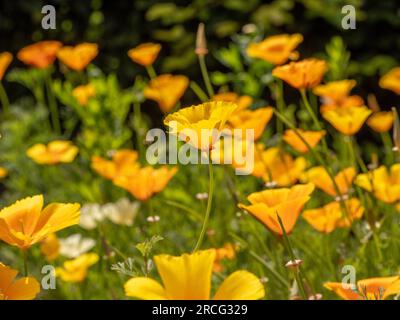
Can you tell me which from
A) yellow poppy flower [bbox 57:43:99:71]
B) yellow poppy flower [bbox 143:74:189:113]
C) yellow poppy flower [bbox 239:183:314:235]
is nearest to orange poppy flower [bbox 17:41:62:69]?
yellow poppy flower [bbox 57:43:99:71]

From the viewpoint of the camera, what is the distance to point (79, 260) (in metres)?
1.73

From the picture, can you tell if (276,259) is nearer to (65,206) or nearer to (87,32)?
Result: (65,206)

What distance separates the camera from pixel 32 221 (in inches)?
38.4

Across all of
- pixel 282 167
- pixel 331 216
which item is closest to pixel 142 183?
pixel 331 216

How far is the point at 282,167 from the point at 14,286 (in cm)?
105

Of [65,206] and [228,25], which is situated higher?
[228,25]

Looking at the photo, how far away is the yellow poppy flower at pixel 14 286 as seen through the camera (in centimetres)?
89

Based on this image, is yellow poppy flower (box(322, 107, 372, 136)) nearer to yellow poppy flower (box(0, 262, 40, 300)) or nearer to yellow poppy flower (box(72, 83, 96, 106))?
yellow poppy flower (box(0, 262, 40, 300))

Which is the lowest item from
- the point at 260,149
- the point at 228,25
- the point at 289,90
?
the point at 260,149

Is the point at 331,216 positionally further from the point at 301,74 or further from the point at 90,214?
the point at 90,214

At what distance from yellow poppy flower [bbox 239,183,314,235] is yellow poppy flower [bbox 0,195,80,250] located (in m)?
0.22

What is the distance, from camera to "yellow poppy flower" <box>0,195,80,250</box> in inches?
36.7

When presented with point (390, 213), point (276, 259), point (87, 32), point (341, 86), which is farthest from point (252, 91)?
point (87, 32)

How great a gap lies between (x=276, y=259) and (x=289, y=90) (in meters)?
1.92
